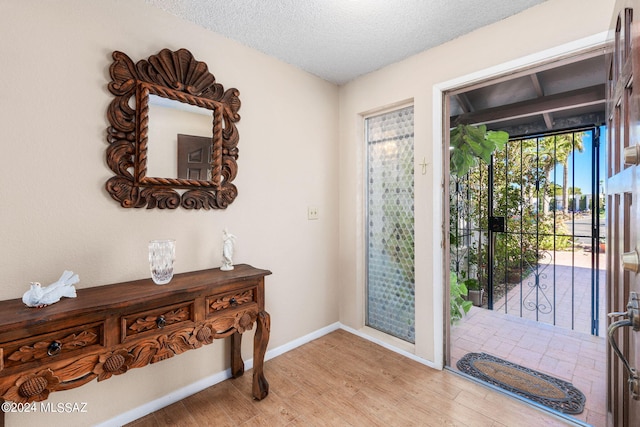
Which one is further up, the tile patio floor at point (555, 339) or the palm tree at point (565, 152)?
the palm tree at point (565, 152)

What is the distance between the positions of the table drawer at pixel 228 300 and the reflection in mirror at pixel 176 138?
82cm

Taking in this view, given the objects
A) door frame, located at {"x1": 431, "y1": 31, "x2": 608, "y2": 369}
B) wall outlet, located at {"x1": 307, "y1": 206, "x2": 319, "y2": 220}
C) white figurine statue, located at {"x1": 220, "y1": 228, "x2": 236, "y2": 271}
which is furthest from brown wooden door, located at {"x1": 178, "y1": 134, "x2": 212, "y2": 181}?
door frame, located at {"x1": 431, "y1": 31, "x2": 608, "y2": 369}

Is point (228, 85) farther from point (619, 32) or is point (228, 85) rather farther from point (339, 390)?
point (339, 390)

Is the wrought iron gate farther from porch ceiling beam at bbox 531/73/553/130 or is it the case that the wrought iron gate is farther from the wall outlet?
the wall outlet

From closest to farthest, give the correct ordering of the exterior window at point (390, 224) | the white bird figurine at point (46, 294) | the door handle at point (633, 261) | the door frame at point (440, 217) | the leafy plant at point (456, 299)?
the door handle at point (633, 261)
the white bird figurine at point (46, 294)
the door frame at point (440, 217)
the exterior window at point (390, 224)
the leafy plant at point (456, 299)

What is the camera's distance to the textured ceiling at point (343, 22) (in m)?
1.86

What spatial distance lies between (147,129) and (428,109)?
6.54 ft

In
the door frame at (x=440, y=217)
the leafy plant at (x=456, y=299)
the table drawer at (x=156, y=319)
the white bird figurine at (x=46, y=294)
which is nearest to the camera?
the white bird figurine at (x=46, y=294)

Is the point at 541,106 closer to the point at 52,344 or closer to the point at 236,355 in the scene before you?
the point at 236,355

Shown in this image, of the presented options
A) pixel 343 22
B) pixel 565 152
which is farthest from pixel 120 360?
pixel 565 152

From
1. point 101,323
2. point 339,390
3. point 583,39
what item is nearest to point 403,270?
point 339,390

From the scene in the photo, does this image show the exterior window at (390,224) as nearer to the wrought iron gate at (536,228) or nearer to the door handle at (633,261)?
the wrought iron gate at (536,228)

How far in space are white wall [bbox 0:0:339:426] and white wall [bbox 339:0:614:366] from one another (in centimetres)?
62

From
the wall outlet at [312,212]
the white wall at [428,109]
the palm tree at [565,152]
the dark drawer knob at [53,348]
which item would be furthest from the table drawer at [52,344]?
the palm tree at [565,152]
